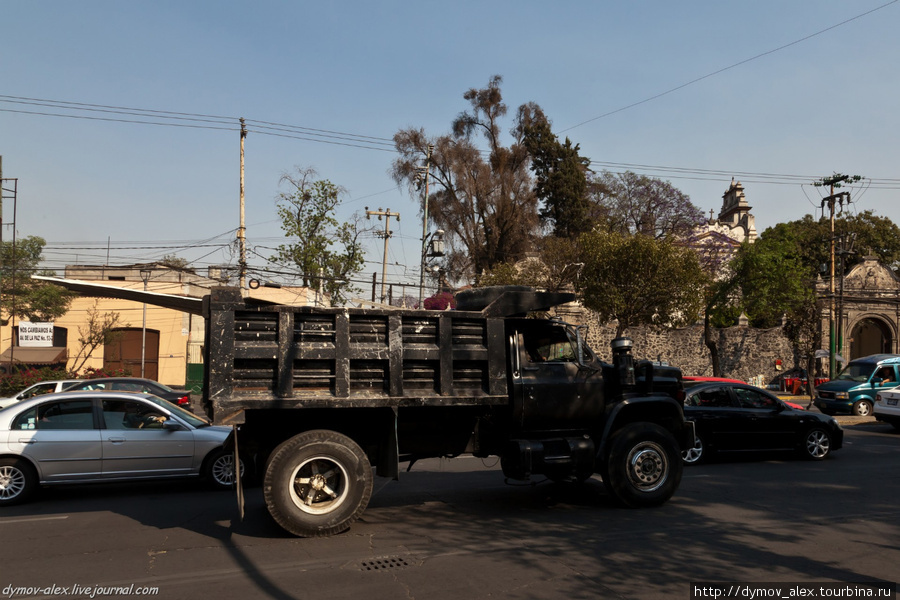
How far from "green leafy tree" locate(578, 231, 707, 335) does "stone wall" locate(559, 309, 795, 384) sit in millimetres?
1953

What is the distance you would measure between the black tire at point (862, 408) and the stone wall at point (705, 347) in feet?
47.5

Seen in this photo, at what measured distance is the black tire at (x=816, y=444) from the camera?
41.4ft

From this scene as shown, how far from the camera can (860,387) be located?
71.8 ft

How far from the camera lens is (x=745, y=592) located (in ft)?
18.0

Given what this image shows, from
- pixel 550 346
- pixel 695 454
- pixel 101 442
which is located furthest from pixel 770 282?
pixel 101 442

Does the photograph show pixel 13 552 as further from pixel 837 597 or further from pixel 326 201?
pixel 326 201

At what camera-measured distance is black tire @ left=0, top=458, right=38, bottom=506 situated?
8828 millimetres

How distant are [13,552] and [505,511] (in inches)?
201

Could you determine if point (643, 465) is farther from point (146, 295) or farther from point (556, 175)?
point (556, 175)

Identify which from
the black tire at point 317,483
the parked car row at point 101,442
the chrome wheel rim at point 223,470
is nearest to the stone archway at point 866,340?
the chrome wheel rim at point 223,470

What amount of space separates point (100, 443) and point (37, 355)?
26.4m

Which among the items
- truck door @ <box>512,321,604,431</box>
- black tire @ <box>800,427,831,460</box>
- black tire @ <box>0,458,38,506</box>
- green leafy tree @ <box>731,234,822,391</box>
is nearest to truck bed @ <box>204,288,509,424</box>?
truck door @ <box>512,321,604,431</box>

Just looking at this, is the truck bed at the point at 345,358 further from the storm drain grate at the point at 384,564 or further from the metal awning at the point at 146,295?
the metal awning at the point at 146,295

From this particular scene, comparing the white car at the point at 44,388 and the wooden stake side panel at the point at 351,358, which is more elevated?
the wooden stake side panel at the point at 351,358
